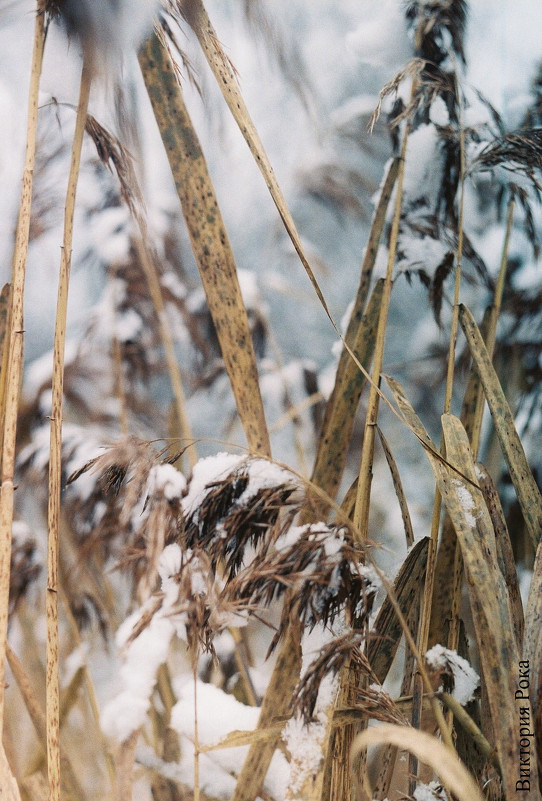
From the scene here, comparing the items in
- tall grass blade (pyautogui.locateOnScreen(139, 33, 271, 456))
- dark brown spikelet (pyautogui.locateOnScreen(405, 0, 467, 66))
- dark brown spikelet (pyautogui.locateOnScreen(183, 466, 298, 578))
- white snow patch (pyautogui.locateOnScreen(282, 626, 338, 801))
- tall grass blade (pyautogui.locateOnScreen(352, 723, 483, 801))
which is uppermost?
dark brown spikelet (pyautogui.locateOnScreen(405, 0, 467, 66))

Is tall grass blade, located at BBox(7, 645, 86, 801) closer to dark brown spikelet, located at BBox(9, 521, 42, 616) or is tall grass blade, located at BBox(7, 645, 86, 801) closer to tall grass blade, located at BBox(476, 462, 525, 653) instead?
dark brown spikelet, located at BBox(9, 521, 42, 616)

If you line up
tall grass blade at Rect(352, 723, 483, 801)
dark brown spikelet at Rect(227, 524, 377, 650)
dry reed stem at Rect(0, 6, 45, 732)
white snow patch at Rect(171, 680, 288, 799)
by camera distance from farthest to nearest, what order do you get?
white snow patch at Rect(171, 680, 288, 799), dry reed stem at Rect(0, 6, 45, 732), dark brown spikelet at Rect(227, 524, 377, 650), tall grass blade at Rect(352, 723, 483, 801)

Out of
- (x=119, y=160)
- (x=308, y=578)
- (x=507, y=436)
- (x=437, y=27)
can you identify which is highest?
(x=437, y=27)

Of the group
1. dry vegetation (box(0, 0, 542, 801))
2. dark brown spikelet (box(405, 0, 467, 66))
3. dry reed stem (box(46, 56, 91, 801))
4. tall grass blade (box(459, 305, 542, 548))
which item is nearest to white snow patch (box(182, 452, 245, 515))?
dry vegetation (box(0, 0, 542, 801))

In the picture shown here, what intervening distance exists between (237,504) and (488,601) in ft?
0.74

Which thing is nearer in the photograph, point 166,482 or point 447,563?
point 166,482

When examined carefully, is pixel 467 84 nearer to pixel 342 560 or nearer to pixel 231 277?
pixel 231 277

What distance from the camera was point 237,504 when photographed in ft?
1.73

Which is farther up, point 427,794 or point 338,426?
point 338,426

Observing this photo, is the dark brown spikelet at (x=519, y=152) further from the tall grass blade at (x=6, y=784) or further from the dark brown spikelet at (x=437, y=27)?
the tall grass blade at (x=6, y=784)

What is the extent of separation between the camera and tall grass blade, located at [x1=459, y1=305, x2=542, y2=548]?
57 cm

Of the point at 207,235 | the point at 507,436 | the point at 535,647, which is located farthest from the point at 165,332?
the point at 535,647

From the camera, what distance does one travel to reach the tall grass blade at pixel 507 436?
0.57 meters

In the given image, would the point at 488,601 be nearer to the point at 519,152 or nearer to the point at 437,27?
the point at 519,152
